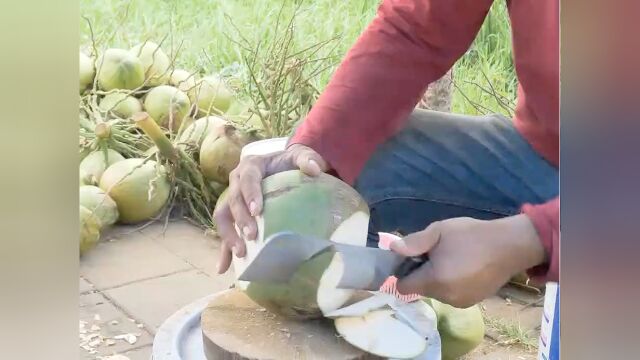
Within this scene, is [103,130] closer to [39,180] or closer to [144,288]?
[39,180]

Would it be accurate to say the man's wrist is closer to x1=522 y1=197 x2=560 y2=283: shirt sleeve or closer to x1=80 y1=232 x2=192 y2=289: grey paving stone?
x1=522 y1=197 x2=560 y2=283: shirt sleeve

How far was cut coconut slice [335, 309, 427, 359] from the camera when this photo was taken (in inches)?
71.0

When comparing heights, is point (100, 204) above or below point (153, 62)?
below

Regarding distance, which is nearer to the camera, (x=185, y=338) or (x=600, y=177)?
A: (x=600, y=177)

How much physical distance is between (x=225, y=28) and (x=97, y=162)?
344 millimetres

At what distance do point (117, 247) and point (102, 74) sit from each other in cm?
32

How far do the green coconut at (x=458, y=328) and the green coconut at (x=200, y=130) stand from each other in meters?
0.50

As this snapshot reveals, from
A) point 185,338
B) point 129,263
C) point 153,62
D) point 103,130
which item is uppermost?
point 153,62

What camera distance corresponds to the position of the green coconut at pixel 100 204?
6.15 feet

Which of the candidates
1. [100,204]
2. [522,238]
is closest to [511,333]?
[522,238]

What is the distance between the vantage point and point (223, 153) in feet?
6.10

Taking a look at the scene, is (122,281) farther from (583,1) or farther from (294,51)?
(583,1)

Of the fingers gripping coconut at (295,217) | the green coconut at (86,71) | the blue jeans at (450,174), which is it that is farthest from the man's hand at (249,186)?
the green coconut at (86,71)

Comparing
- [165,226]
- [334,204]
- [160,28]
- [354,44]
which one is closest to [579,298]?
[334,204]
